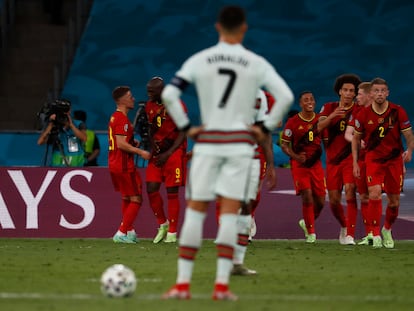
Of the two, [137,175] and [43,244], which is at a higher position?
[137,175]

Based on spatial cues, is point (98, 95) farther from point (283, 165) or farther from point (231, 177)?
point (231, 177)

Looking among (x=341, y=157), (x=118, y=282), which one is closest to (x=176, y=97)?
(x=118, y=282)

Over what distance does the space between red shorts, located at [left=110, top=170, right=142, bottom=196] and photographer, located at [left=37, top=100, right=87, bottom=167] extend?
7.67 ft

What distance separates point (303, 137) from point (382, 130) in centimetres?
176

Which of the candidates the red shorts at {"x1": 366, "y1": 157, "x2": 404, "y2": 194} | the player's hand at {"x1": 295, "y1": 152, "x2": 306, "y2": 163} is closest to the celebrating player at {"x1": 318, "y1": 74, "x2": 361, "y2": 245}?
the player's hand at {"x1": 295, "y1": 152, "x2": 306, "y2": 163}

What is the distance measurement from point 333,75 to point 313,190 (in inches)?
366

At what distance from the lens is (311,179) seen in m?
16.6

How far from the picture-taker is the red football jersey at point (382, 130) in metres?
15.0

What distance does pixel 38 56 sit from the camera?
2647 cm

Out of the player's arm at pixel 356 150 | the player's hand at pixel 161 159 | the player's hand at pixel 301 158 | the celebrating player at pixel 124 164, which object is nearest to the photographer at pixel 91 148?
the celebrating player at pixel 124 164

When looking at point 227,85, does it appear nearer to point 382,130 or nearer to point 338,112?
point 382,130

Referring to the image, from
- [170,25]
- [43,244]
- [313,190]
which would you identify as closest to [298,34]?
[170,25]

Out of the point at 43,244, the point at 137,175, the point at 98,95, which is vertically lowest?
the point at 43,244

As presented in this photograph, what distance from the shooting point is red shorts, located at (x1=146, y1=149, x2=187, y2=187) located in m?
15.9
